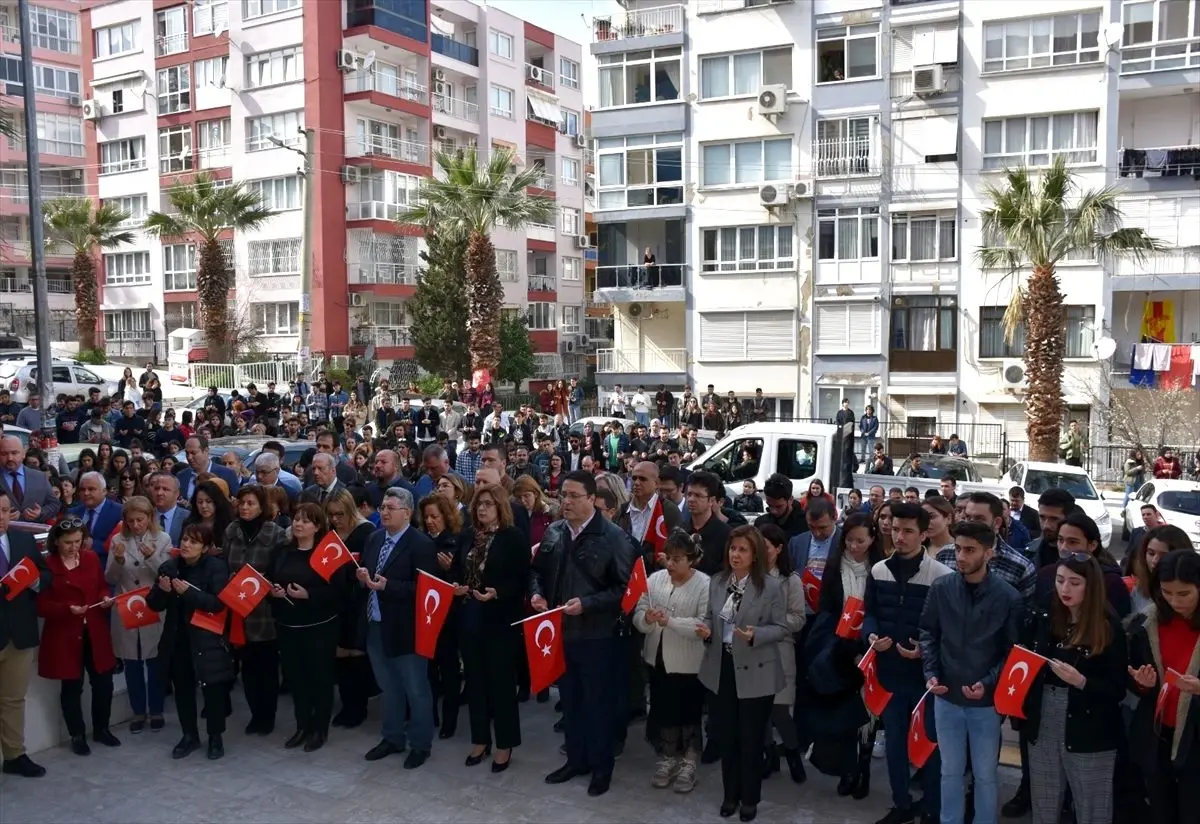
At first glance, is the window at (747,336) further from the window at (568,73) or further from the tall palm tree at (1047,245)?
the window at (568,73)

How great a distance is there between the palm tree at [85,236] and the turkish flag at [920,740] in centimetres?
4399

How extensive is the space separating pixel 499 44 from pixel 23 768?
148ft

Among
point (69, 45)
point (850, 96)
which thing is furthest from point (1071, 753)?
point (69, 45)

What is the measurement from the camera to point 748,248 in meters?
33.0

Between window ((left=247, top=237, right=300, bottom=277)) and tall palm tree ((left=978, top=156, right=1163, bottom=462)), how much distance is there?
27421 millimetres

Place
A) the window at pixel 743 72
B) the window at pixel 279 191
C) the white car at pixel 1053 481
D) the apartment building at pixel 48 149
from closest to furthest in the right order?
the white car at pixel 1053 481, the window at pixel 743 72, the window at pixel 279 191, the apartment building at pixel 48 149

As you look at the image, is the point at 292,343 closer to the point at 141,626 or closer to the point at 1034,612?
the point at 141,626

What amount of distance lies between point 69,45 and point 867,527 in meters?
55.5

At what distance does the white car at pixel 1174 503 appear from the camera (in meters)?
17.2

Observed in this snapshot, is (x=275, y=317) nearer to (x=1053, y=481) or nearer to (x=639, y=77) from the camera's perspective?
(x=639, y=77)

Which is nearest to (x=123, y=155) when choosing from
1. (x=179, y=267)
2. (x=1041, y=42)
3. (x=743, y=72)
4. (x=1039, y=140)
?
(x=179, y=267)

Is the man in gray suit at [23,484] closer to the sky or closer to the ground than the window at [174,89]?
closer to the ground

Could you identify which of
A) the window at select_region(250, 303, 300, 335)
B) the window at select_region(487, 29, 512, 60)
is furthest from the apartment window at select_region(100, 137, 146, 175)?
the window at select_region(487, 29, 512, 60)

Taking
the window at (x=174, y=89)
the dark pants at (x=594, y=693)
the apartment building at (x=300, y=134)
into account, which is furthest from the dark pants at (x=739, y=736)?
the window at (x=174, y=89)
